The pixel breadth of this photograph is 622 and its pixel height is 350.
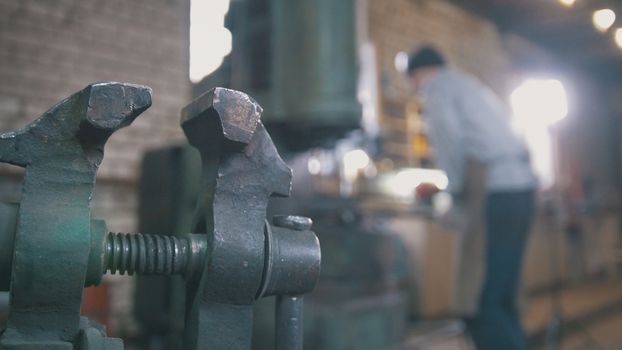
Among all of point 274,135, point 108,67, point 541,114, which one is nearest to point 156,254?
point 274,135

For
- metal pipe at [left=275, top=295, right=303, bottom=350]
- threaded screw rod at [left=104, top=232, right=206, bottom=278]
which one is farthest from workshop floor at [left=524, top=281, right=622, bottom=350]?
threaded screw rod at [left=104, top=232, right=206, bottom=278]

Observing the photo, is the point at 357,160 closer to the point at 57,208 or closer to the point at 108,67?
the point at 108,67

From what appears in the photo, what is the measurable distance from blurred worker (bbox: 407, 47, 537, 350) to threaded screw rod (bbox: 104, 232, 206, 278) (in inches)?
77.4

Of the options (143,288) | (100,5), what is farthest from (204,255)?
(100,5)

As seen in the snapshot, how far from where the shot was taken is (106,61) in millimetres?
2873

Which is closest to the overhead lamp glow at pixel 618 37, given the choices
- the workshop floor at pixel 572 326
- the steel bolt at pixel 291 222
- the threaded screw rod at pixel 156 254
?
the steel bolt at pixel 291 222

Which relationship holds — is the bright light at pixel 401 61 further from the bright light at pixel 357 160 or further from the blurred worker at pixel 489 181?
the blurred worker at pixel 489 181

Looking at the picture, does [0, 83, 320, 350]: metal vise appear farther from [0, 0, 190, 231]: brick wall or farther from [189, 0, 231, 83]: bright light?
[0, 0, 190, 231]: brick wall

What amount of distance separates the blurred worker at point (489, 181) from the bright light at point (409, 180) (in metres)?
2.75

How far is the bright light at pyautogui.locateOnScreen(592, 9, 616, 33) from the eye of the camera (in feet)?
3.69

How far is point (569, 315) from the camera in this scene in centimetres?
429

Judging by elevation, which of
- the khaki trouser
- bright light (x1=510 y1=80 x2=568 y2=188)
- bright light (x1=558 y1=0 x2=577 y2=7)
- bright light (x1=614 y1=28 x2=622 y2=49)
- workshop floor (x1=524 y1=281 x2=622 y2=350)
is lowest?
workshop floor (x1=524 y1=281 x2=622 y2=350)

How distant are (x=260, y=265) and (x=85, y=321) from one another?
0.17 meters

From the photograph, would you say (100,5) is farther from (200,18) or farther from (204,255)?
(204,255)
